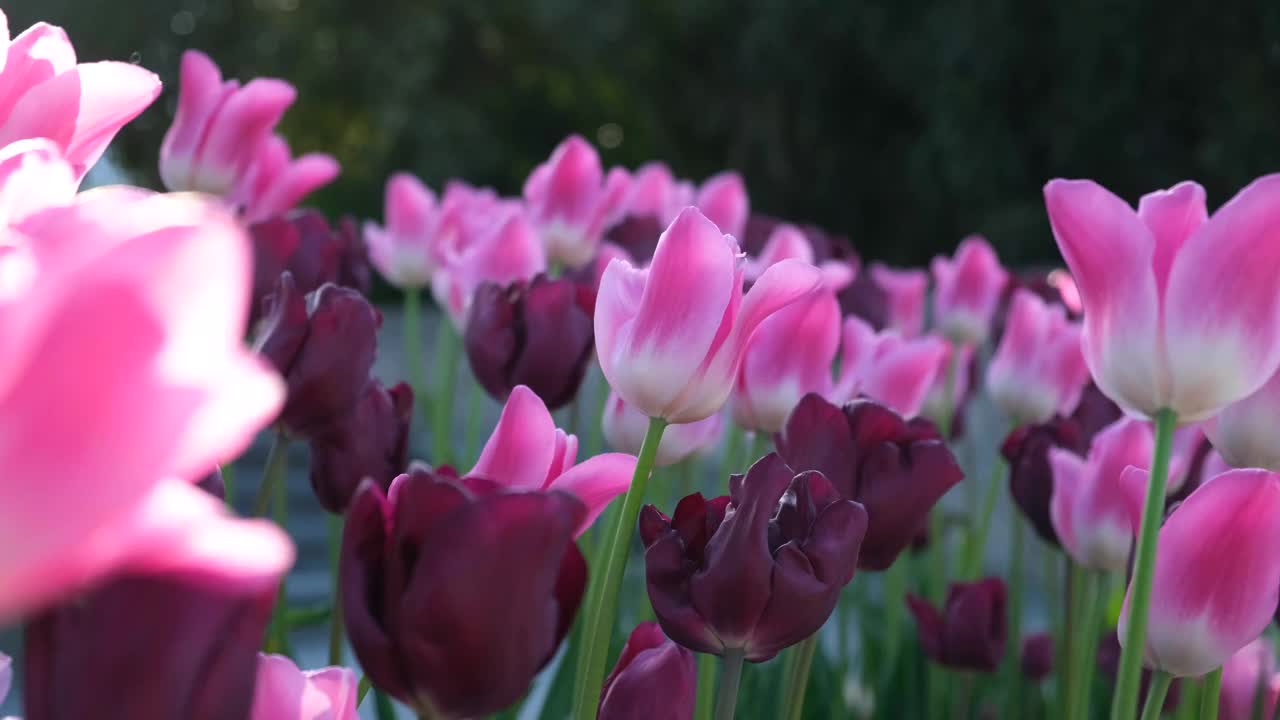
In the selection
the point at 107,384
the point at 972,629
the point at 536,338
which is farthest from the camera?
the point at 972,629

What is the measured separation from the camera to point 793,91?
8.50 meters

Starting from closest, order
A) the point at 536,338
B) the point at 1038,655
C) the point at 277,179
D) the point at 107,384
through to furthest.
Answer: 1. the point at 107,384
2. the point at 536,338
3. the point at 277,179
4. the point at 1038,655

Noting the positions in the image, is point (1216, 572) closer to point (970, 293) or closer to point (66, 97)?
point (66, 97)

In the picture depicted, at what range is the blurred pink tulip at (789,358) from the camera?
0.89m

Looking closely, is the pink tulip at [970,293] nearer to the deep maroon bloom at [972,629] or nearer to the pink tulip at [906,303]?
the pink tulip at [906,303]

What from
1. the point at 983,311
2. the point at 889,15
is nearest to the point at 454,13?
the point at 889,15

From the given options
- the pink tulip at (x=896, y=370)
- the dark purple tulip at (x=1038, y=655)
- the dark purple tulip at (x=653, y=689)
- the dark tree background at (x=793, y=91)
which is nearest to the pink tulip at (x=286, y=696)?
the dark purple tulip at (x=653, y=689)

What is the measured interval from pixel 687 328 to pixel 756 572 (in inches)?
4.6

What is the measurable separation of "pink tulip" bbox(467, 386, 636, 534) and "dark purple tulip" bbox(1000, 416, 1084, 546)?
618 millimetres

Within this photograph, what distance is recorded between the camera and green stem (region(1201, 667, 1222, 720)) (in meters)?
0.67

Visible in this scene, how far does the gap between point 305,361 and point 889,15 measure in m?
7.51

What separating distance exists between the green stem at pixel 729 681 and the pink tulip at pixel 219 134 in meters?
0.76

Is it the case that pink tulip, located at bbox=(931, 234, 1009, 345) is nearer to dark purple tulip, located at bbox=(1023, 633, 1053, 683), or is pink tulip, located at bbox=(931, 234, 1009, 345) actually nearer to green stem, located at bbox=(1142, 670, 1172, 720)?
dark purple tulip, located at bbox=(1023, 633, 1053, 683)

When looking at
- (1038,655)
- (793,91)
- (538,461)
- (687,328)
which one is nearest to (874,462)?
(687,328)
